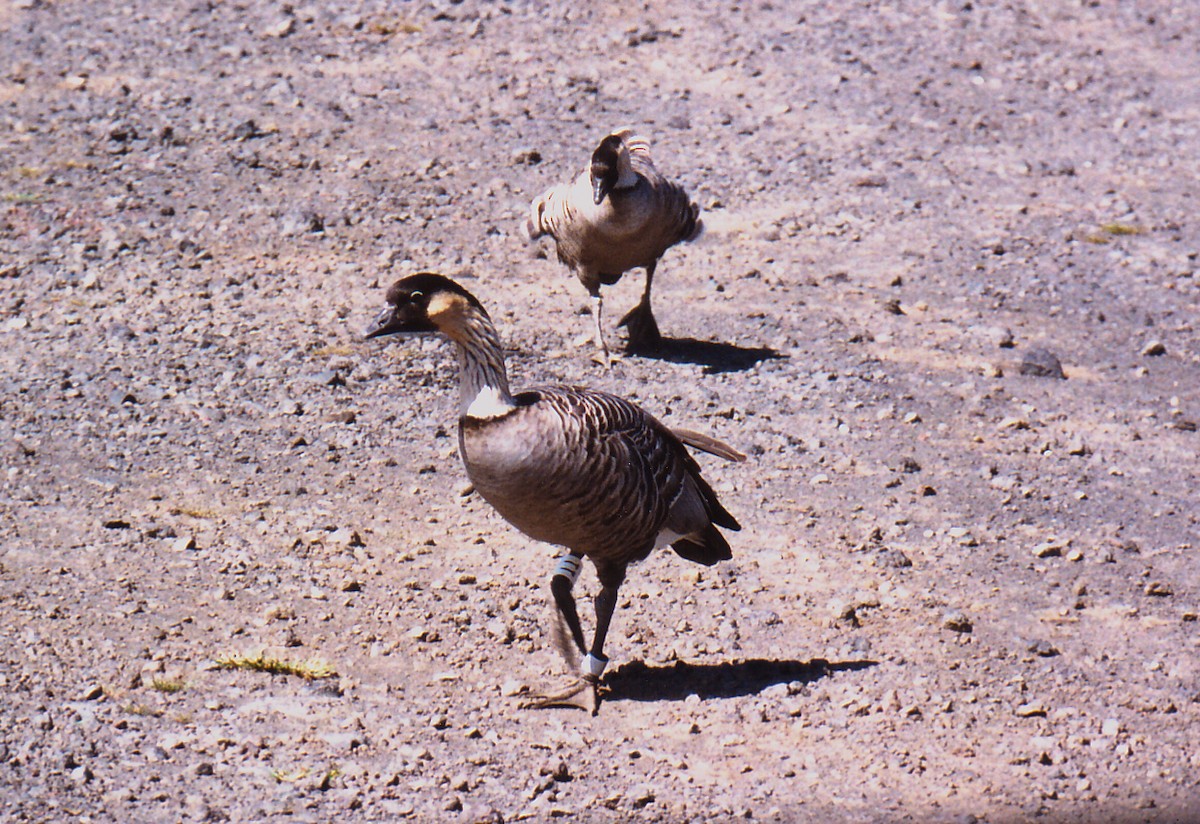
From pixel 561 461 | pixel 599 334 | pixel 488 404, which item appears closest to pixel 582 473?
pixel 561 461

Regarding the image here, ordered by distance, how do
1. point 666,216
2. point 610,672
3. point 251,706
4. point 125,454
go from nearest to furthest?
point 251,706 → point 610,672 → point 125,454 → point 666,216

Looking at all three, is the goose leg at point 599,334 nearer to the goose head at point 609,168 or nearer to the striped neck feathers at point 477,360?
the goose head at point 609,168

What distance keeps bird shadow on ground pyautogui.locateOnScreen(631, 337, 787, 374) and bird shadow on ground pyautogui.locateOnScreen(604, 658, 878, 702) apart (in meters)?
2.80

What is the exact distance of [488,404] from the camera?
5246mm

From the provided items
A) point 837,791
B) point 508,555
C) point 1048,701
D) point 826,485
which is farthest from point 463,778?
point 826,485

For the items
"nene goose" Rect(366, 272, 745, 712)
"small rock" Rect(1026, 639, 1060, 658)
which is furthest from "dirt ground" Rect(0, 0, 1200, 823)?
"nene goose" Rect(366, 272, 745, 712)

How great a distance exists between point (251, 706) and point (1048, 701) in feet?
9.73

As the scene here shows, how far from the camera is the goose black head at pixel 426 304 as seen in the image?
528 cm

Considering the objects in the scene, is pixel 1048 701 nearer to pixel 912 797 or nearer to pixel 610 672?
pixel 912 797

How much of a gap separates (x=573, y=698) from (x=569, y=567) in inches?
19.7

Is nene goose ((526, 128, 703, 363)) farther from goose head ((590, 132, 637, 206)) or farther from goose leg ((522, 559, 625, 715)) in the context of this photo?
goose leg ((522, 559, 625, 715))

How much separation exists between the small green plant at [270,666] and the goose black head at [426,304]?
4.24ft

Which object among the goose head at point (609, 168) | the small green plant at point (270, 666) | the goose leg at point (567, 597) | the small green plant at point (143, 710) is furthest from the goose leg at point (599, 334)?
the small green plant at point (143, 710)

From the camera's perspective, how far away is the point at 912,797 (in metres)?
5.06
